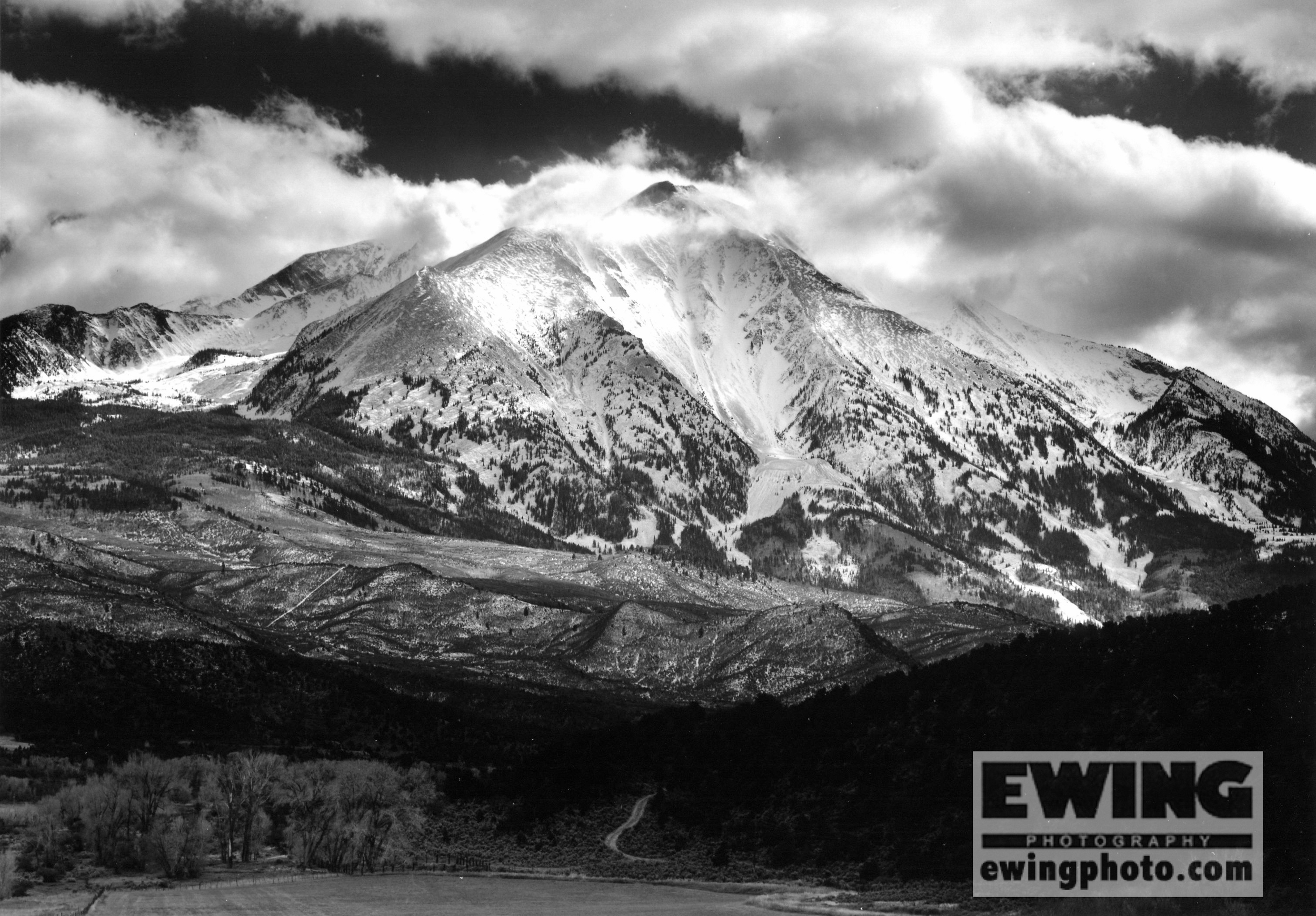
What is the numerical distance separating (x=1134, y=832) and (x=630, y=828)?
48.4 meters

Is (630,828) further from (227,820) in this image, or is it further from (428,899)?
(227,820)

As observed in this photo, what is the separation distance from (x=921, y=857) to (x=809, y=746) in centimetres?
2536

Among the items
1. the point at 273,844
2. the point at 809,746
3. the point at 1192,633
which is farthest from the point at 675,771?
the point at 1192,633

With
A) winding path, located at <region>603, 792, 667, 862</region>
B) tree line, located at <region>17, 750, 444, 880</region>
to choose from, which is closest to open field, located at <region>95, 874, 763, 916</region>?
winding path, located at <region>603, 792, 667, 862</region>

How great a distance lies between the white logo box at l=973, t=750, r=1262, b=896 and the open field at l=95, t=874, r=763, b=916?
18427mm

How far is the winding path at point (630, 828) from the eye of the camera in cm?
10919

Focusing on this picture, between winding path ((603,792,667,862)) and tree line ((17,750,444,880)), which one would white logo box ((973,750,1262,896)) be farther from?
tree line ((17,750,444,880))

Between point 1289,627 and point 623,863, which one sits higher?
point 1289,627

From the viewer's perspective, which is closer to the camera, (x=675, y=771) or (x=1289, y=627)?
(x=1289, y=627)

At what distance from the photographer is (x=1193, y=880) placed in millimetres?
73438

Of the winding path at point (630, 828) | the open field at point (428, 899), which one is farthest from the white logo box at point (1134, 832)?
the winding path at point (630, 828)

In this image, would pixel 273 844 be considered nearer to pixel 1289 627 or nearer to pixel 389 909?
pixel 389 909

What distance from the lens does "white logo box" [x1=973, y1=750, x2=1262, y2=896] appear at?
241 ft

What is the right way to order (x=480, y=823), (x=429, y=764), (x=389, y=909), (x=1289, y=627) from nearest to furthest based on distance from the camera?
1. (x=389, y=909)
2. (x=1289, y=627)
3. (x=480, y=823)
4. (x=429, y=764)
